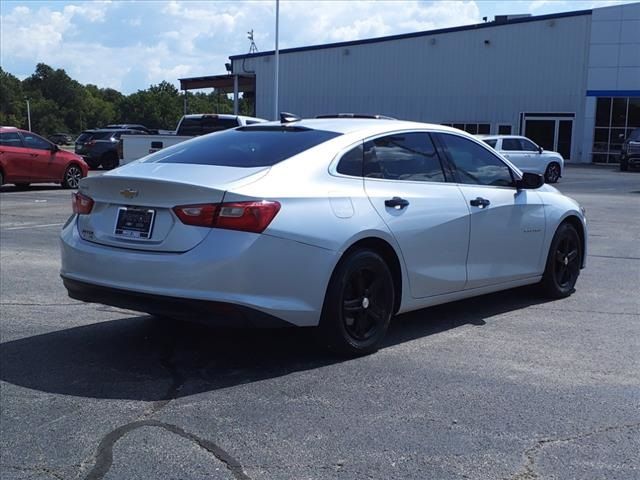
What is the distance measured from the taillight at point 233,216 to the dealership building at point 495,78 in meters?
41.9

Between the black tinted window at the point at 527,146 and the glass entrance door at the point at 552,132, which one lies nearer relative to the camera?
the black tinted window at the point at 527,146

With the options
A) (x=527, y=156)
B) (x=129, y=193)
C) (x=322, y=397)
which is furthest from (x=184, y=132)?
(x=322, y=397)

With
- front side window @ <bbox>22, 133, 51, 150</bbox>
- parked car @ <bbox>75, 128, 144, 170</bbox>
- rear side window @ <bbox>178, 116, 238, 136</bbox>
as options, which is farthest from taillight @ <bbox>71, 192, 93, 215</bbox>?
parked car @ <bbox>75, 128, 144, 170</bbox>

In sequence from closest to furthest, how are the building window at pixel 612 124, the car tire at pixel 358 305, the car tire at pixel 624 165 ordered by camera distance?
1. the car tire at pixel 358 305
2. the car tire at pixel 624 165
3. the building window at pixel 612 124

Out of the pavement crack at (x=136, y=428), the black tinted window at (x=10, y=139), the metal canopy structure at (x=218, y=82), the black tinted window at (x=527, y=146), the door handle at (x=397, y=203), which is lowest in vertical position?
the pavement crack at (x=136, y=428)

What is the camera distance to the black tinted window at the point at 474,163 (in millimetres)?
6320

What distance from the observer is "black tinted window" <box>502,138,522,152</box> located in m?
25.6

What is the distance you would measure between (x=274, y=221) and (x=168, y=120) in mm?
109352

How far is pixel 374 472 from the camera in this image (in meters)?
3.63

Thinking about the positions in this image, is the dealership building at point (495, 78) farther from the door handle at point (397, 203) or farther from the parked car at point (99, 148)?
the door handle at point (397, 203)

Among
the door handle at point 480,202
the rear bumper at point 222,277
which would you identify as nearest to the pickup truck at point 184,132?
the door handle at point 480,202

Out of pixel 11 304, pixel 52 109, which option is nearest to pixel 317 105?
pixel 11 304

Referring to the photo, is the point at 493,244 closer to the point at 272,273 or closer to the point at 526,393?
the point at 526,393

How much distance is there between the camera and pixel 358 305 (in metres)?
5.31
